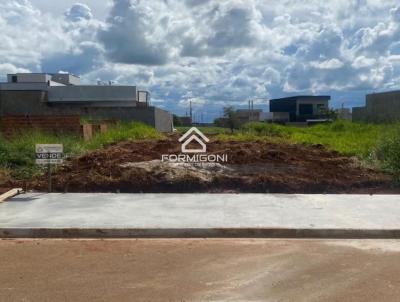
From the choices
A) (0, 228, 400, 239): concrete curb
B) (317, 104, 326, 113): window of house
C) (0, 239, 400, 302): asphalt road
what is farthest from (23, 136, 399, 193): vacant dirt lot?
(317, 104, 326, 113): window of house

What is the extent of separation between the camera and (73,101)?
54281mm

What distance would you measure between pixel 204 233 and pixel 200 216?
0.93 meters

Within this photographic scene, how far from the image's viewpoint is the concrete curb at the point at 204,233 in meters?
7.64

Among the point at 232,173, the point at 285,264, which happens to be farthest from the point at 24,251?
the point at 232,173

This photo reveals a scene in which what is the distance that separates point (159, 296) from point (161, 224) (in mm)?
2923

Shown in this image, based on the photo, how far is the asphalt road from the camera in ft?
16.9

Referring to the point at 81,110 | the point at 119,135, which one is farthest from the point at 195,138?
the point at 81,110

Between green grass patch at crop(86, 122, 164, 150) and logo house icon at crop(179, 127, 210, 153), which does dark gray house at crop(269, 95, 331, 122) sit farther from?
logo house icon at crop(179, 127, 210, 153)

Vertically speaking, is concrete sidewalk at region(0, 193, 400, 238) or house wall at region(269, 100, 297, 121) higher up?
house wall at region(269, 100, 297, 121)

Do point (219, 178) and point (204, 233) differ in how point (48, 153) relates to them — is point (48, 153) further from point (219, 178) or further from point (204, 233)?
point (204, 233)

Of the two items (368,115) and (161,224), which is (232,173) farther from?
(368,115)

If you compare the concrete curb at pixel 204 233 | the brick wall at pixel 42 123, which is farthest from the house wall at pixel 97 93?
the concrete curb at pixel 204 233

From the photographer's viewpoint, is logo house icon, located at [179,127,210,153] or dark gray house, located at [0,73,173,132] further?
dark gray house, located at [0,73,173,132]

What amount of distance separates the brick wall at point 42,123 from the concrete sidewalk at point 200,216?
9.50 m
